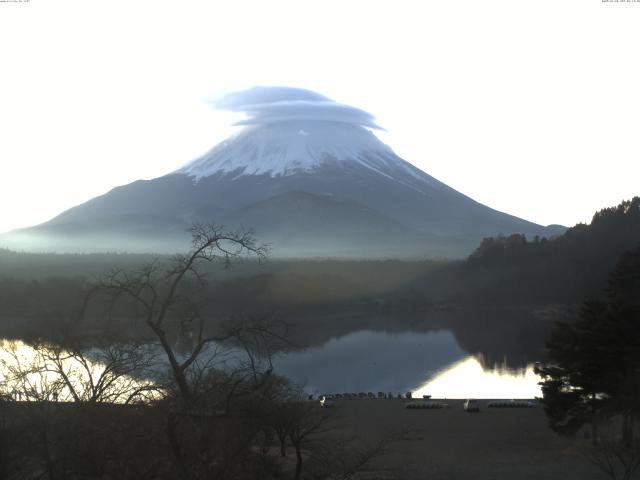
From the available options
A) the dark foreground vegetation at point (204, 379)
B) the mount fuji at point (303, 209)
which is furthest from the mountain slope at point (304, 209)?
the dark foreground vegetation at point (204, 379)

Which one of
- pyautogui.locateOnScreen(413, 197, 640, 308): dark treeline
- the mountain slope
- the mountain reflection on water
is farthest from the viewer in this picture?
the mountain slope

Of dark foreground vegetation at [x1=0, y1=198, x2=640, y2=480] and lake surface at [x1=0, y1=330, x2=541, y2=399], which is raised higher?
dark foreground vegetation at [x1=0, y1=198, x2=640, y2=480]

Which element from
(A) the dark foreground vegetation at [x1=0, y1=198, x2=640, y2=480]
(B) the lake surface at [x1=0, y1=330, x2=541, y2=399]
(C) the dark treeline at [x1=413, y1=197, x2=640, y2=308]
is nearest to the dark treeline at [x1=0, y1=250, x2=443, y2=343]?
(A) the dark foreground vegetation at [x1=0, y1=198, x2=640, y2=480]

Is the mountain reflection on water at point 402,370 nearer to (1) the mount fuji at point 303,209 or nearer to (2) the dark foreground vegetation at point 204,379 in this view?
(2) the dark foreground vegetation at point 204,379

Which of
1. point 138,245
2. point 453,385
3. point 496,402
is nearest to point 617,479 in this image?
point 496,402

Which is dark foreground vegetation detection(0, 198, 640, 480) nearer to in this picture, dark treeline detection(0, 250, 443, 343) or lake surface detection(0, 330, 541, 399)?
dark treeline detection(0, 250, 443, 343)

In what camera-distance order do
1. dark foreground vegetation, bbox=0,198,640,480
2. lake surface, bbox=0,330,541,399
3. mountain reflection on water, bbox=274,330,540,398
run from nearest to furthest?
dark foreground vegetation, bbox=0,198,640,480 < lake surface, bbox=0,330,541,399 < mountain reflection on water, bbox=274,330,540,398

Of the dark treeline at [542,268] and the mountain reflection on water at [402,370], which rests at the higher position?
the dark treeline at [542,268]

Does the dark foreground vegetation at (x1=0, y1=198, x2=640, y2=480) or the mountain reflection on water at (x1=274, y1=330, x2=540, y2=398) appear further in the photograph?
the mountain reflection on water at (x1=274, y1=330, x2=540, y2=398)

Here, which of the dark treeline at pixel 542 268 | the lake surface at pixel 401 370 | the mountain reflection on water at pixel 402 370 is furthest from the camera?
the dark treeline at pixel 542 268
